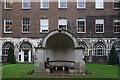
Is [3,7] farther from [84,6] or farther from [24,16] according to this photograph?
[84,6]

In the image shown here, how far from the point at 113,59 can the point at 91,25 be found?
268 inches

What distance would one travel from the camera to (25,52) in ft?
137

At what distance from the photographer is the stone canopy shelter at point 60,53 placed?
72.9 ft

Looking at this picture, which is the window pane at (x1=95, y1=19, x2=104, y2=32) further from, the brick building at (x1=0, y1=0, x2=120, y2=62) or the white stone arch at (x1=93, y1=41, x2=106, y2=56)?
the white stone arch at (x1=93, y1=41, x2=106, y2=56)

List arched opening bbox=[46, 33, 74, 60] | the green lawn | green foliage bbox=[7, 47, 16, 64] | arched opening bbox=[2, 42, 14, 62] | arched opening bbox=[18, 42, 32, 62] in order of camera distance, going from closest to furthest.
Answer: the green lawn < arched opening bbox=[46, 33, 74, 60] < green foliage bbox=[7, 47, 16, 64] < arched opening bbox=[18, 42, 32, 62] < arched opening bbox=[2, 42, 14, 62]

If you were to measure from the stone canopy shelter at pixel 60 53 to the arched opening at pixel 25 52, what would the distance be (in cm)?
1518

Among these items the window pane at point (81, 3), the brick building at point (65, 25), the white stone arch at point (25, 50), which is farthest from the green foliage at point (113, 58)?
the white stone arch at point (25, 50)

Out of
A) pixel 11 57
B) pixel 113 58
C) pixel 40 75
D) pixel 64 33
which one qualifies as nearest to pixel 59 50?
pixel 64 33

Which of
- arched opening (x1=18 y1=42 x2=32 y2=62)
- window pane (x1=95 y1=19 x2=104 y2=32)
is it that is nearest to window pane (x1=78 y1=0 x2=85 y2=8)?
window pane (x1=95 y1=19 x2=104 y2=32)

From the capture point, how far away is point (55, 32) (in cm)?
2272

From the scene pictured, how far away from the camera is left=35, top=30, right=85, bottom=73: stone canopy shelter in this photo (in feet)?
72.9

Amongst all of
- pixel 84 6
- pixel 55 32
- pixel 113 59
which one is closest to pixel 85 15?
pixel 84 6

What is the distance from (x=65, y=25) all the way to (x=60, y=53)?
15.0 m

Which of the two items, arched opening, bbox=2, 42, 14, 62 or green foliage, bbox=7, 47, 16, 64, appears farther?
arched opening, bbox=2, 42, 14, 62
